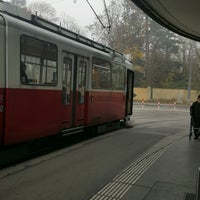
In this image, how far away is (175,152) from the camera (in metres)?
11.6

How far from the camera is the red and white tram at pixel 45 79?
27.4 feet

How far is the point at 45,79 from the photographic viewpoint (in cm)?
988

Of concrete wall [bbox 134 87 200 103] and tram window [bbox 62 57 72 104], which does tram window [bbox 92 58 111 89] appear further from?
concrete wall [bbox 134 87 200 103]

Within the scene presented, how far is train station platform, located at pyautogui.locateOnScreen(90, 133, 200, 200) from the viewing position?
6.88 m

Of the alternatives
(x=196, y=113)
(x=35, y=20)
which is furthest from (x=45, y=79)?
(x=196, y=113)

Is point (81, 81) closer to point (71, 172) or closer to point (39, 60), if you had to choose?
point (39, 60)

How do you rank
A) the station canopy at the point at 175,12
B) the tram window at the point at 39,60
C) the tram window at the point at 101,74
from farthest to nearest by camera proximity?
the tram window at the point at 101,74 < the station canopy at the point at 175,12 < the tram window at the point at 39,60

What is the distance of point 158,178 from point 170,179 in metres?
0.23

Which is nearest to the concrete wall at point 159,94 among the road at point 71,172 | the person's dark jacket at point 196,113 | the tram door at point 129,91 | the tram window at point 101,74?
the tram door at point 129,91

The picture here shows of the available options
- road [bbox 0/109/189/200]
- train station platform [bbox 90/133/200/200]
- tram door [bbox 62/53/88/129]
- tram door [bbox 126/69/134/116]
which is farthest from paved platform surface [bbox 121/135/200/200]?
tram door [bbox 126/69/134/116]

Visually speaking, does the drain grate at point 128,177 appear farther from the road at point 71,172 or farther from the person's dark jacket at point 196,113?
the person's dark jacket at point 196,113

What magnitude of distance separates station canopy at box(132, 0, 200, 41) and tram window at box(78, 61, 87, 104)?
2389 millimetres

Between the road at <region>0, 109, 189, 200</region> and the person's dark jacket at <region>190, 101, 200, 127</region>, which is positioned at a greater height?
the person's dark jacket at <region>190, 101, 200, 127</region>

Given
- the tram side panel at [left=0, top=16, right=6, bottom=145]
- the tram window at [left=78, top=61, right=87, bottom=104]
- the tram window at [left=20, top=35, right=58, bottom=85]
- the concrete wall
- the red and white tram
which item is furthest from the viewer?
the concrete wall
